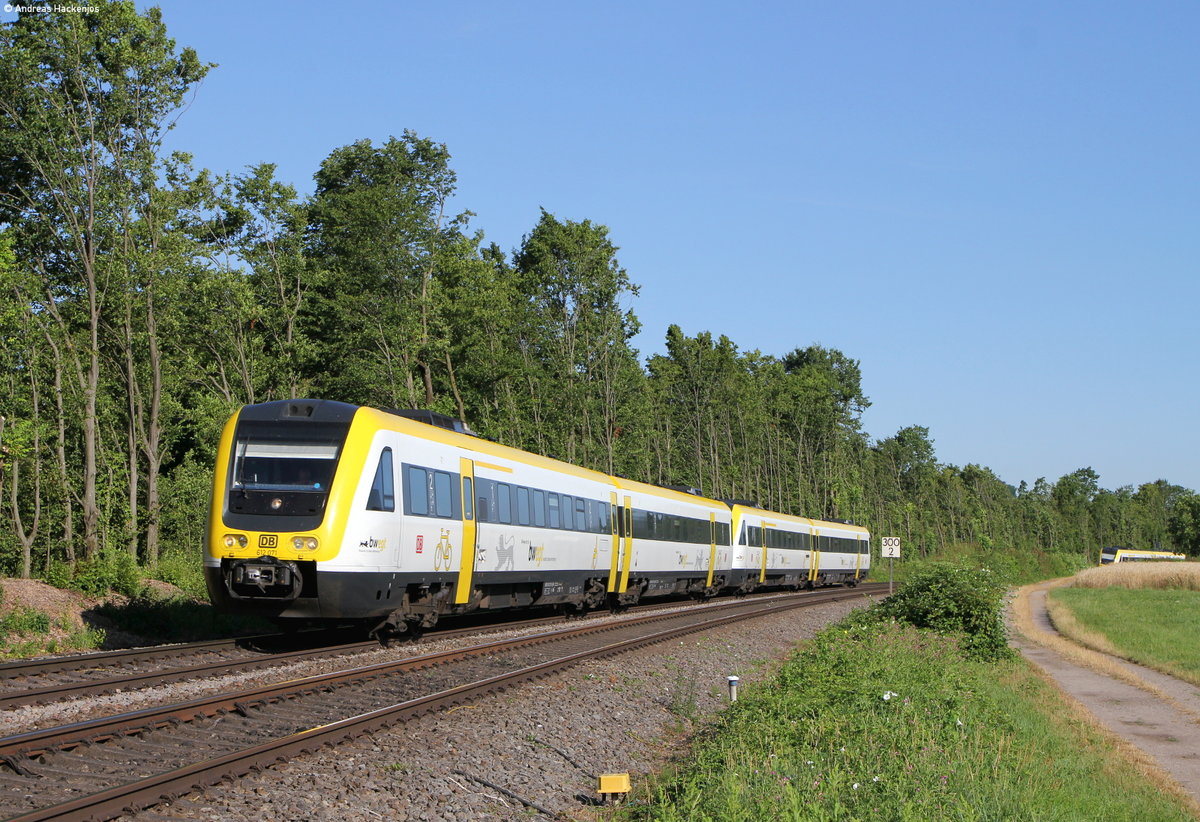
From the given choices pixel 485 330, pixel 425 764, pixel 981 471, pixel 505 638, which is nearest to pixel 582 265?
pixel 485 330

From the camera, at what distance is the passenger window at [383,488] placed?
15.4m

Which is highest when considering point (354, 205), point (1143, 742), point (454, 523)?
point (354, 205)

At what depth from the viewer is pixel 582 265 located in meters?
55.3

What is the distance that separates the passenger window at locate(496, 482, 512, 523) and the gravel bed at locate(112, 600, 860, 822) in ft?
16.3

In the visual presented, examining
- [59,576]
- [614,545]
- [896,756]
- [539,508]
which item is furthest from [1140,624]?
[59,576]

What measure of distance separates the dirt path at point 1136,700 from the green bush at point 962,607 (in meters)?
1.43

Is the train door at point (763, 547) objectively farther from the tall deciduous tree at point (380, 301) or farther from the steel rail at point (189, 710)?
the steel rail at point (189, 710)

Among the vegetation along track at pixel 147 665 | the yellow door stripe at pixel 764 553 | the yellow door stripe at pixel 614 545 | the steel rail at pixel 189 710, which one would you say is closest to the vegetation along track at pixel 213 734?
the steel rail at pixel 189 710

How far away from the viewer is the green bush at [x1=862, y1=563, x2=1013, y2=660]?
71.1ft

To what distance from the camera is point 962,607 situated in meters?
22.4

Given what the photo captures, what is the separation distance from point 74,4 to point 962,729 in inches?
→ 1042

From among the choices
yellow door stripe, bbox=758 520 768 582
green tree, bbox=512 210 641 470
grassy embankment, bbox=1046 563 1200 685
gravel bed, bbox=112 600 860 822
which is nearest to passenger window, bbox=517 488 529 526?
gravel bed, bbox=112 600 860 822

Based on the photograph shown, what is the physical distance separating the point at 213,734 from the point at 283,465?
6.42 meters

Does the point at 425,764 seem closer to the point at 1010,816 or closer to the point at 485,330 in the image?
the point at 1010,816
